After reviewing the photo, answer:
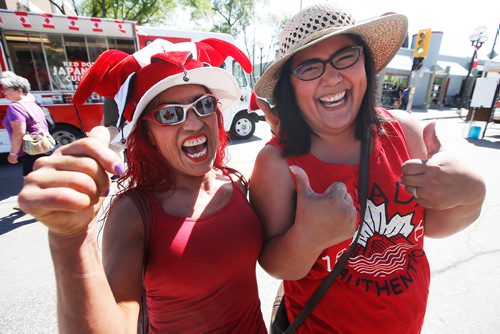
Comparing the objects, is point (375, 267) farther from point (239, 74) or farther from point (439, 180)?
point (239, 74)

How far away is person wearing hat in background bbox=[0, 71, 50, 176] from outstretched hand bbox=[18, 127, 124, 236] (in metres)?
4.10

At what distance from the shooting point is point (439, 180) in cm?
94

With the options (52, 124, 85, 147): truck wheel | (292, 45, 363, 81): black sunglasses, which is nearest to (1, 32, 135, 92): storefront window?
(52, 124, 85, 147): truck wheel

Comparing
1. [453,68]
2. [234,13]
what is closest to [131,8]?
[234,13]

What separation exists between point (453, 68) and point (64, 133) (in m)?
27.5

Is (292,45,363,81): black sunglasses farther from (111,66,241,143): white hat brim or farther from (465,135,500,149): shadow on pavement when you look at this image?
(465,135,500,149): shadow on pavement

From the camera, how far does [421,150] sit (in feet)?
4.29

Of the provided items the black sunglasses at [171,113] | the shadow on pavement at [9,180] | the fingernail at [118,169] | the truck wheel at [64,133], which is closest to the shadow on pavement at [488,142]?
the black sunglasses at [171,113]

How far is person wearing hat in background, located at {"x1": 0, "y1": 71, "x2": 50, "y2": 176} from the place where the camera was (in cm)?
361

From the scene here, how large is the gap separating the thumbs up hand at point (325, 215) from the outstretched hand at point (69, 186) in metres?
0.62

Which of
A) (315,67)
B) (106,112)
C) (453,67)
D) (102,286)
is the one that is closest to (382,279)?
(315,67)

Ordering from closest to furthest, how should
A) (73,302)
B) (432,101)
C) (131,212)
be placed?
(73,302) → (131,212) → (432,101)

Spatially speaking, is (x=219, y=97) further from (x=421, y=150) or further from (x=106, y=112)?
(x=421, y=150)

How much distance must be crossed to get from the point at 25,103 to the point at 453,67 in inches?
1111
